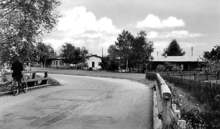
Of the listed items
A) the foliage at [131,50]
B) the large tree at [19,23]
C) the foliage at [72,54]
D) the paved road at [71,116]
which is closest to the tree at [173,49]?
the foliage at [72,54]

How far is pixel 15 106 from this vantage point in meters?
10.4

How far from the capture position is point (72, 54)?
7638 centimetres

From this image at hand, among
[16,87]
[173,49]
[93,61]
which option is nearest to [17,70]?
[16,87]

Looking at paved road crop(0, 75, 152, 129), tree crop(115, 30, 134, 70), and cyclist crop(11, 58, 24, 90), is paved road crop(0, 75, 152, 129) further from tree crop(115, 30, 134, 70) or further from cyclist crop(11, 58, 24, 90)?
tree crop(115, 30, 134, 70)

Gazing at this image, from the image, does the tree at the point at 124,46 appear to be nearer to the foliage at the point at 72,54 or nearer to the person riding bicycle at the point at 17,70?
the foliage at the point at 72,54

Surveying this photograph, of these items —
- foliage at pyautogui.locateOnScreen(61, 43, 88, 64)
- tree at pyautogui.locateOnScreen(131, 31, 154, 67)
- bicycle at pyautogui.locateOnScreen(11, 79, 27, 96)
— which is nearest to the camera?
bicycle at pyautogui.locateOnScreen(11, 79, 27, 96)

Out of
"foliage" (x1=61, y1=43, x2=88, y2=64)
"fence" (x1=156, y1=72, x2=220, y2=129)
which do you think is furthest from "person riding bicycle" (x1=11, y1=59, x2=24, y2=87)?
"foliage" (x1=61, y1=43, x2=88, y2=64)

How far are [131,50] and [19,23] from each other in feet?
151

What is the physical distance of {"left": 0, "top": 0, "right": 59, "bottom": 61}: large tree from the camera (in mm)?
14781

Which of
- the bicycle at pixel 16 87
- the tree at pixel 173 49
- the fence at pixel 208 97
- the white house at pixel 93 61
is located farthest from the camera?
the tree at pixel 173 49

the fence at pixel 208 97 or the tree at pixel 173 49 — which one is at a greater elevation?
the tree at pixel 173 49

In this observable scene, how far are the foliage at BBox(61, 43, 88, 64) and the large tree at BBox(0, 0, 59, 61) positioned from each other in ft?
197

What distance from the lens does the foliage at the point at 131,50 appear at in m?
59.8

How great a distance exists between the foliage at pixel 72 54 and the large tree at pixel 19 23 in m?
60.0
